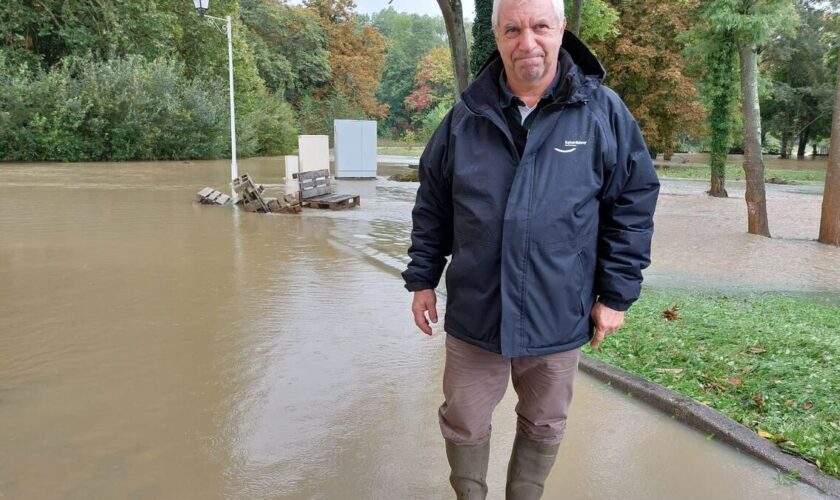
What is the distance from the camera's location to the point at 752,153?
42.0ft

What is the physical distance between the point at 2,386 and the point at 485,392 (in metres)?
3.34

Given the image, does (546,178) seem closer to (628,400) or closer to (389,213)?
(628,400)

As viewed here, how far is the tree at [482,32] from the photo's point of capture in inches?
473

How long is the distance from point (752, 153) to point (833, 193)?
6.33 ft

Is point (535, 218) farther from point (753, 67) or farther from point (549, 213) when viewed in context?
point (753, 67)

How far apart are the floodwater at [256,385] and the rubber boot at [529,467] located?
1.72 ft

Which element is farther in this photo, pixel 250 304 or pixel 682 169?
pixel 682 169

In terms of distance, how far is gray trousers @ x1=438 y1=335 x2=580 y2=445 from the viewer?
7.73 ft

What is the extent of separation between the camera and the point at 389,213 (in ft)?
43.5

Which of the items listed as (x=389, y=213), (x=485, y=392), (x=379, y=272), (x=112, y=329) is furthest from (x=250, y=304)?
(x=389, y=213)

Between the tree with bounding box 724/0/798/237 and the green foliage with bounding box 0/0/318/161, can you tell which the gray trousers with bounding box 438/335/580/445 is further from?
the green foliage with bounding box 0/0/318/161

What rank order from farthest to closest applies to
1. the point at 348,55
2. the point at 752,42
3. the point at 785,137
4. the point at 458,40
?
1. the point at 348,55
2. the point at 785,137
3. the point at 752,42
4. the point at 458,40

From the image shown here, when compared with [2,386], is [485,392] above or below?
above

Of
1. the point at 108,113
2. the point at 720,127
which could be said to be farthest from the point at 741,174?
the point at 108,113
